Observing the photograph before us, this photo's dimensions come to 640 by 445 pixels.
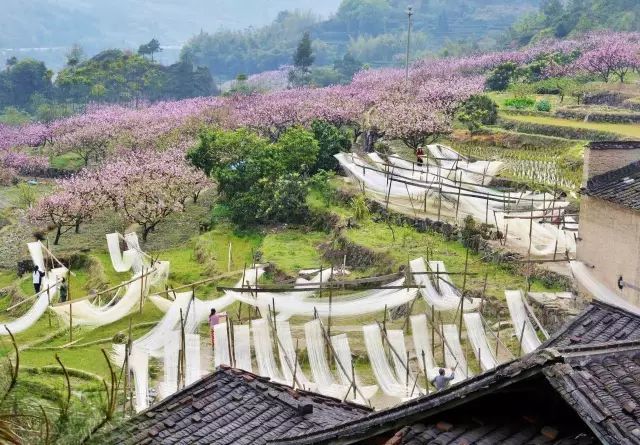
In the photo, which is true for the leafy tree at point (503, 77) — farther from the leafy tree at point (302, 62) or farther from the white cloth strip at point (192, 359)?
the white cloth strip at point (192, 359)

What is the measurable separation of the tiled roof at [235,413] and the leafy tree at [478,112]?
29.5 m

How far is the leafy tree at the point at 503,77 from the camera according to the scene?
158 ft

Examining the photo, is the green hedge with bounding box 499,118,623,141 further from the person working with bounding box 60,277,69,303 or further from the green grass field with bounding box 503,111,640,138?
the person working with bounding box 60,277,69,303

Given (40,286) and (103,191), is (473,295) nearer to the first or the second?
(40,286)

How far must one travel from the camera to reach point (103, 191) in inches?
1209

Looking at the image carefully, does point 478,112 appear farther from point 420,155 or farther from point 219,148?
point 219,148

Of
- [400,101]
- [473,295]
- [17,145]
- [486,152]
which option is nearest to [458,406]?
[473,295]

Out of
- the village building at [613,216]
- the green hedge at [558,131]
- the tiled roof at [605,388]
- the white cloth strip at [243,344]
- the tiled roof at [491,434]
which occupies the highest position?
the tiled roof at [605,388]

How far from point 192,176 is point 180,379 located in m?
16.4

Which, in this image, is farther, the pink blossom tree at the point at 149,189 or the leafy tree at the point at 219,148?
the leafy tree at the point at 219,148

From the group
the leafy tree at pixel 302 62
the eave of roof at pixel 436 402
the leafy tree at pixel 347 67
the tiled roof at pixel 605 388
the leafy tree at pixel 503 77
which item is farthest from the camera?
the leafy tree at pixel 347 67

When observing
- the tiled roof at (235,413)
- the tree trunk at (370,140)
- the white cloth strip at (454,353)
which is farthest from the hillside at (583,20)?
the tiled roof at (235,413)

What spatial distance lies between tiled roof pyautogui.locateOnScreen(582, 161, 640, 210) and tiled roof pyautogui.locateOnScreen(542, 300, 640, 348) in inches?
342

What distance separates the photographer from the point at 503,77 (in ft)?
158
